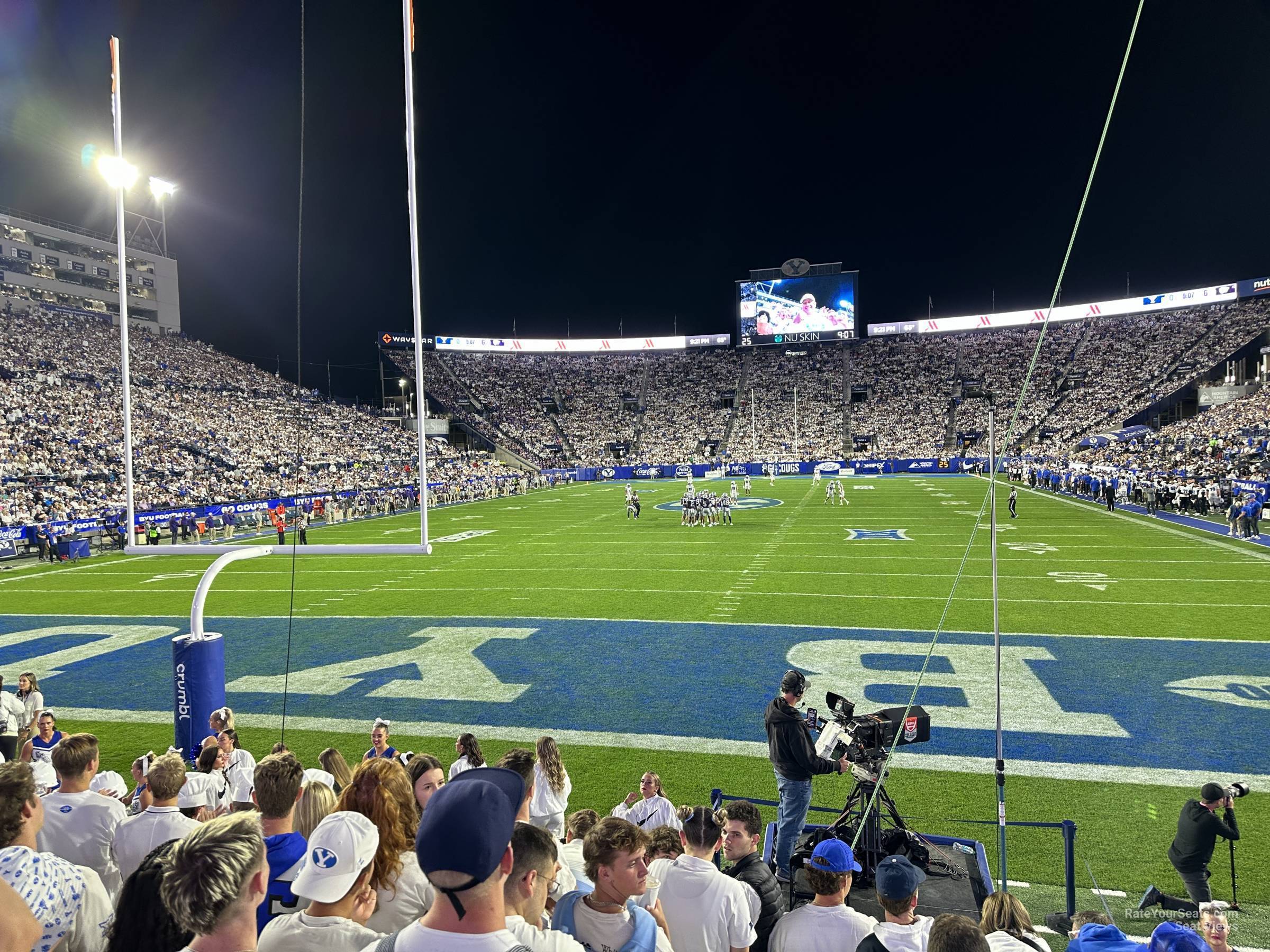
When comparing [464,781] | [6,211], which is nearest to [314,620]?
[464,781]

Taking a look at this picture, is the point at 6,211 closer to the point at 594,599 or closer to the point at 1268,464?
the point at 594,599

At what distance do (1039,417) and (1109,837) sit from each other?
2391 inches

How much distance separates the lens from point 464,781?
1.73 metres

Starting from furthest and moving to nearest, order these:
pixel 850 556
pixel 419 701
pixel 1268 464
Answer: pixel 1268 464
pixel 850 556
pixel 419 701

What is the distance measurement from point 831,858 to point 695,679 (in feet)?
23.1

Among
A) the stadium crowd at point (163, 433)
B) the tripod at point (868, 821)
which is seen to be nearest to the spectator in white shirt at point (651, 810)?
the tripod at point (868, 821)

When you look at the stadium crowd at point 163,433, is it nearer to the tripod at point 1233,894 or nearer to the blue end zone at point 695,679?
the blue end zone at point 695,679

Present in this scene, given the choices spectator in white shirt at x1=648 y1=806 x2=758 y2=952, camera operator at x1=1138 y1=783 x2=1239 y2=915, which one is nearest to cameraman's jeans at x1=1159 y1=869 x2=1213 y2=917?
camera operator at x1=1138 y1=783 x2=1239 y2=915

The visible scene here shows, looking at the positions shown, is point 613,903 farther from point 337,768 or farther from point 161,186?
point 161,186

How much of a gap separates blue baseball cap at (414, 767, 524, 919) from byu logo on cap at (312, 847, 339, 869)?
96 cm

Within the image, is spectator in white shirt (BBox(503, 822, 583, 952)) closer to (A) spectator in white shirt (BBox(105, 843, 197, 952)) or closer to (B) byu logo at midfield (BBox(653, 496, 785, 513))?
(A) spectator in white shirt (BBox(105, 843, 197, 952))

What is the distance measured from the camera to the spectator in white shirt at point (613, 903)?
8.13ft

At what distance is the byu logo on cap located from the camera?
246 cm

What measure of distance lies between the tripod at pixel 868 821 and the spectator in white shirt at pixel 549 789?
173 centimetres
